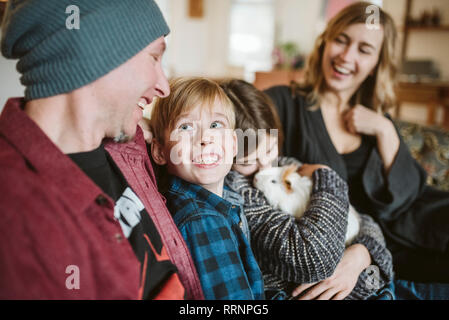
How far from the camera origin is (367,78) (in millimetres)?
1686

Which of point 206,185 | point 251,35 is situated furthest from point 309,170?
point 251,35

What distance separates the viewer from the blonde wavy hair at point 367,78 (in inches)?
59.0

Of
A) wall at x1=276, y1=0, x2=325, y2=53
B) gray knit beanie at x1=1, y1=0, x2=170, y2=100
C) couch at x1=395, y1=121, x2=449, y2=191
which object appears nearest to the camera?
gray knit beanie at x1=1, y1=0, x2=170, y2=100

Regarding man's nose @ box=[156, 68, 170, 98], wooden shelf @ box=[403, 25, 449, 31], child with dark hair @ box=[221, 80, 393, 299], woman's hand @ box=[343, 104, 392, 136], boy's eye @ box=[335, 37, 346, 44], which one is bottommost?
child with dark hair @ box=[221, 80, 393, 299]

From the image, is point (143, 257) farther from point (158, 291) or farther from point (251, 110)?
point (251, 110)

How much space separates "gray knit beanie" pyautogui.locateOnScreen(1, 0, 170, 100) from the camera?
64 cm

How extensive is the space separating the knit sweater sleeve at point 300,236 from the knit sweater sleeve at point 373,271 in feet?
0.68

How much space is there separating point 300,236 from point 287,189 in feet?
0.78

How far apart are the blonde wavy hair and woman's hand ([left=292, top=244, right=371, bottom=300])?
2.48 feet

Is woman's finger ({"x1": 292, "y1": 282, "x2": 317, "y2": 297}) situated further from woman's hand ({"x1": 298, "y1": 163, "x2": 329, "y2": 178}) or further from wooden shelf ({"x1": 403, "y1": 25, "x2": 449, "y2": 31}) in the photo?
wooden shelf ({"x1": 403, "y1": 25, "x2": 449, "y2": 31})

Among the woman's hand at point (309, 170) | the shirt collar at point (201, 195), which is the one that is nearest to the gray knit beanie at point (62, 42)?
the shirt collar at point (201, 195)

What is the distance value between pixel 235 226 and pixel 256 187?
242 mm

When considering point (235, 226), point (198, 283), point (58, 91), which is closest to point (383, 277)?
point (235, 226)

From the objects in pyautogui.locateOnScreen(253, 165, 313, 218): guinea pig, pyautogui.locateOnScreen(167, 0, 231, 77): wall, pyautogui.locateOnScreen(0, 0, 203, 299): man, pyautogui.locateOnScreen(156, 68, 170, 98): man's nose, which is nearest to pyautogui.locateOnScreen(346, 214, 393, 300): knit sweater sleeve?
pyautogui.locateOnScreen(253, 165, 313, 218): guinea pig
